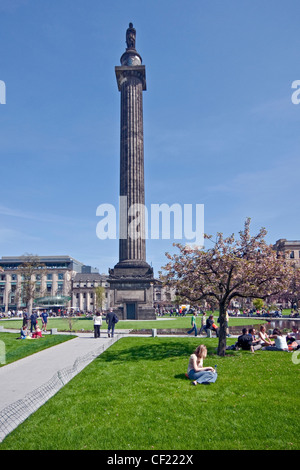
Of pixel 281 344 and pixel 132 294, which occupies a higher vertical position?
pixel 132 294

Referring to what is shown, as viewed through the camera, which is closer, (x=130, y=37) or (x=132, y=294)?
(x=132, y=294)

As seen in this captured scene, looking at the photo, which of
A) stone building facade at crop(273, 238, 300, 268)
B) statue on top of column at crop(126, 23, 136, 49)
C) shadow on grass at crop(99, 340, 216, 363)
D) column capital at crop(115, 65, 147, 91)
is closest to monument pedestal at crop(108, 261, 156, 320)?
shadow on grass at crop(99, 340, 216, 363)

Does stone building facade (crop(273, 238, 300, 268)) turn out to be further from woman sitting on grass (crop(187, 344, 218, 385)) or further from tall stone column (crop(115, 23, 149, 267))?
woman sitting on grass (crop(187, 344, 218, 385))

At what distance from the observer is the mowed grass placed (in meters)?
6.23

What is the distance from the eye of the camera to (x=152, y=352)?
15898 millimetres

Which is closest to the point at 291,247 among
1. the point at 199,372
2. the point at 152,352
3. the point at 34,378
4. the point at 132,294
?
the point at 132,294

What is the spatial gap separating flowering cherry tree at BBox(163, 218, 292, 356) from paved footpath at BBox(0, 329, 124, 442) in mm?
5764

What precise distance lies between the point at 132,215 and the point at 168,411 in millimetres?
40092

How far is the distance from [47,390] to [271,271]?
1000cm

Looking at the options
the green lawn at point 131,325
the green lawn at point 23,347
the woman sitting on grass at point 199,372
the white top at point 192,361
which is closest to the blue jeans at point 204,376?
the woman sitting on grass at point 199,372

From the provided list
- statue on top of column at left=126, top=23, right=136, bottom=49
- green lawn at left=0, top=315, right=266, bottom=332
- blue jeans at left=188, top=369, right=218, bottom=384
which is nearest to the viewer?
blue jeans at left=188, top=369, right=218, bottom=384

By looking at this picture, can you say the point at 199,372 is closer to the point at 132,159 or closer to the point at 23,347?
the point at 23,347

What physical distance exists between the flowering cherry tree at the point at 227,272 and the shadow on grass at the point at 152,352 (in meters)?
2.10
